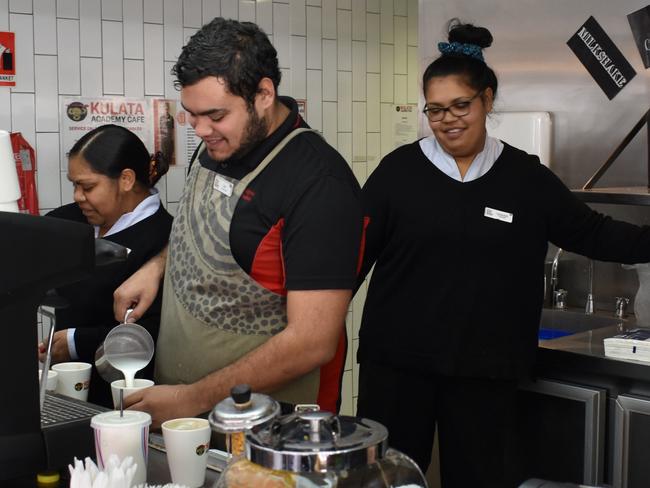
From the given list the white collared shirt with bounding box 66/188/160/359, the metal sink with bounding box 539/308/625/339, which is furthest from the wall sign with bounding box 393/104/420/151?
the white collared shirt with bounding box 66/188/160/359

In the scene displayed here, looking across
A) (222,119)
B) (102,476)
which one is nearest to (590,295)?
(222,119)

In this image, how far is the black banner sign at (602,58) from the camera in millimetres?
3582

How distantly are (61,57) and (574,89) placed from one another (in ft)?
6.85

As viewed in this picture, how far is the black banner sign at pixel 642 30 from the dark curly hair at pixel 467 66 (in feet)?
2.78

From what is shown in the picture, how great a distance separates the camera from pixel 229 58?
1978 mm

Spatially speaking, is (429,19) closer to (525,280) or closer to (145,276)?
(525,280)

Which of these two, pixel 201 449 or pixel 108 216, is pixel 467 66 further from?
pixel 201 449

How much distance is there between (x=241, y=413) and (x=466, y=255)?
183 cm

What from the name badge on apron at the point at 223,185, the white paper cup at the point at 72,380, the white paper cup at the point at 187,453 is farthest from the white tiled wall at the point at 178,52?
the white paper cup at the point at 187,453

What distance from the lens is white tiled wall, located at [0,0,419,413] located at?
380cm

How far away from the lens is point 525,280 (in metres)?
2.91

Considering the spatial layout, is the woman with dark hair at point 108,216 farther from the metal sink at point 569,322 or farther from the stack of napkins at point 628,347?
the metal sink at point 569,322

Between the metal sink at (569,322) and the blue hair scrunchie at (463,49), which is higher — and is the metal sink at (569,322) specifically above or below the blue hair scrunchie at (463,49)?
below

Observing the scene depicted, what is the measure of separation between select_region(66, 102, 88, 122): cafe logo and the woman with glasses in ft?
5.03
